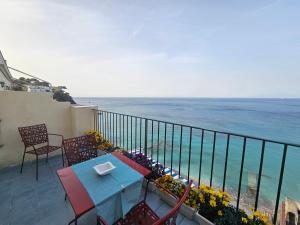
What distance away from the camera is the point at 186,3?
3.79m

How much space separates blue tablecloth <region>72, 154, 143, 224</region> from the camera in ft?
3.88

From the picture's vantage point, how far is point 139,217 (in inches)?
54.2

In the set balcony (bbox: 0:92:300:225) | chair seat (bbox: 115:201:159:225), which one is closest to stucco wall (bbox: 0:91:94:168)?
balcony (bbox: 0:92:300:225)

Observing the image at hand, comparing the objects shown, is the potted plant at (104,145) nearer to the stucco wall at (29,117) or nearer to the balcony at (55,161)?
the balcony at (55,161)

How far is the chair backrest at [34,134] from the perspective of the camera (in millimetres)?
2898

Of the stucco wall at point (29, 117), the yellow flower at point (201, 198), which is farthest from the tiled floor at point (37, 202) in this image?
the stucco wall at point (29, 117)

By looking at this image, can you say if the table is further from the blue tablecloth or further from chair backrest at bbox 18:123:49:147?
chair backrest at bbox 18:123:49:147

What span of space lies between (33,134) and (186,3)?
464 cm

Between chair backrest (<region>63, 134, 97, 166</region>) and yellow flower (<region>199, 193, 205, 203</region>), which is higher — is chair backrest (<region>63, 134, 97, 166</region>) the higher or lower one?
the higher one

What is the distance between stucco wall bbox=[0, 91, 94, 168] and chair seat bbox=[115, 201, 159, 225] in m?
2.90

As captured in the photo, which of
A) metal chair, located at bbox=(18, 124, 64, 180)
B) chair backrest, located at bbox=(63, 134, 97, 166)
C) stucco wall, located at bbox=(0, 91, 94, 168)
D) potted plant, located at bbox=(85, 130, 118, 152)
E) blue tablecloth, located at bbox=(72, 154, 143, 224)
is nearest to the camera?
blue tablecloth, located at bbox=(72, 154, 143, 224)

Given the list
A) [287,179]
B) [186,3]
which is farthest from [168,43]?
[287,179]

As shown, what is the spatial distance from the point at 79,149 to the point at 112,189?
4.37 feet

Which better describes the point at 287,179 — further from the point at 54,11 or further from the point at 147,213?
the point at 54,11
